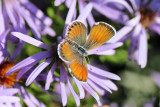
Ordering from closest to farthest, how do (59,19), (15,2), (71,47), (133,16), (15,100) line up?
(15,100) → (71,47) → (15,2) → (59,19) → (133,16)

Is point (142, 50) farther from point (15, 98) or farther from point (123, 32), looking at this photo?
point (15, 98)

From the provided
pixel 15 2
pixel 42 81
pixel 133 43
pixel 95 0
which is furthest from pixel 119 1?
pixel 42 81

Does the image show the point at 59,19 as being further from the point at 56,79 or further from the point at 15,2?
the point at 56,79

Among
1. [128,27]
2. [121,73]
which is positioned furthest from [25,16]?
[121,73]

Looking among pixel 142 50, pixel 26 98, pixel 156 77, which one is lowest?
pixel 156 77

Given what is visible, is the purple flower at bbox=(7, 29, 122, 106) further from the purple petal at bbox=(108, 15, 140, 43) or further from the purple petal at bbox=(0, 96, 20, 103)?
the purple petal at bbox=(108, 15, 140, 43)
